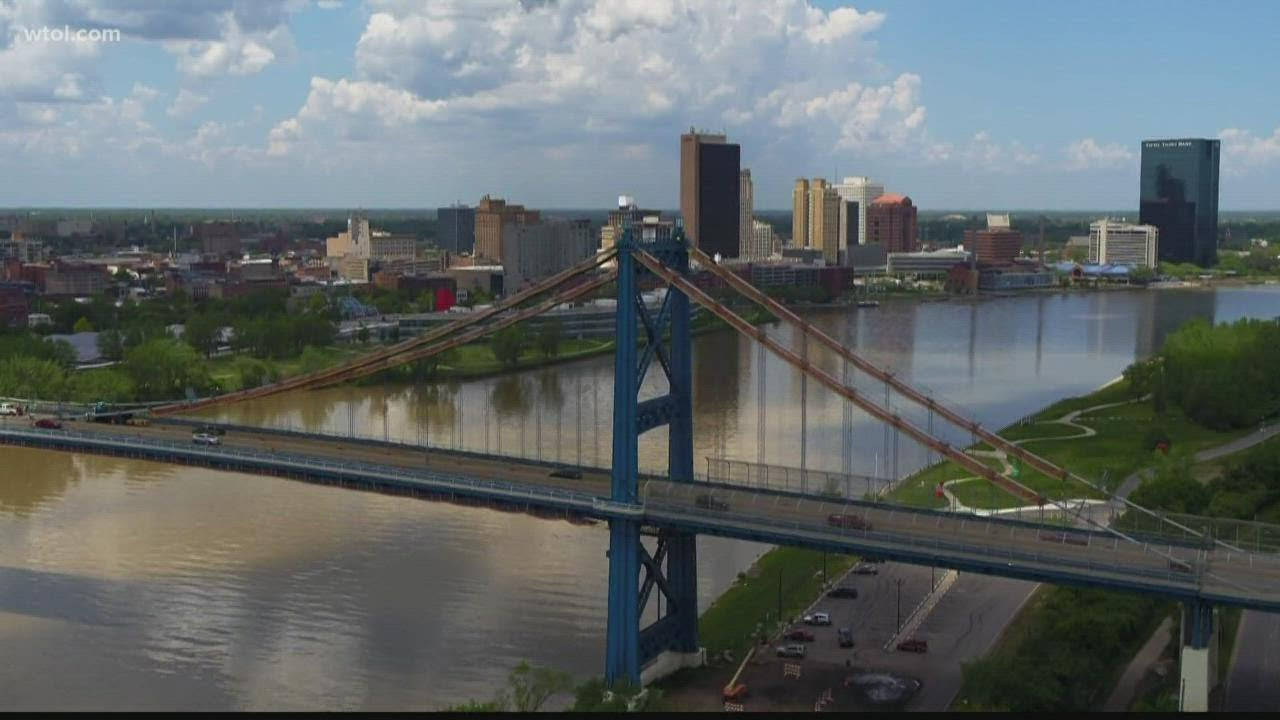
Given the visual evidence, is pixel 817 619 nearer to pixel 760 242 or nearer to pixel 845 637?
pixel 845 637

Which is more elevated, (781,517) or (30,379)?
(781,517)

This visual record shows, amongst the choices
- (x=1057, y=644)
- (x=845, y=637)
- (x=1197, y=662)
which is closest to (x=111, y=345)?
(x=845, y=637)

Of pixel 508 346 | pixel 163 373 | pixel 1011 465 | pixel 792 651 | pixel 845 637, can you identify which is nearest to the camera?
pixel 792 651

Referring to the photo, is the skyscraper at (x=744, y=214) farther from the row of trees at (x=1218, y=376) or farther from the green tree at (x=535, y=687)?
the green tree at (x=535, y=687)

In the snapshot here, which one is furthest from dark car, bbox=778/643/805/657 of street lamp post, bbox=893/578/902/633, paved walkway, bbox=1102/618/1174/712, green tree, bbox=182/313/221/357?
green tree, bbox=182/313/221/357

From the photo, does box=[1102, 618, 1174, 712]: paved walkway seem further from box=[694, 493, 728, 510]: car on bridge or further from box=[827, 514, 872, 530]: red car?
box=[694, 493, 728, 510]: car on bridge

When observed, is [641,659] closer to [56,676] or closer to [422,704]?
[422,704]

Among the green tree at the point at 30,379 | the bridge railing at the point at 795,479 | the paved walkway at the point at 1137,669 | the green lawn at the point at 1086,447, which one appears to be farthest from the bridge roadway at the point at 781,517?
the green tree at the point at 30,379
